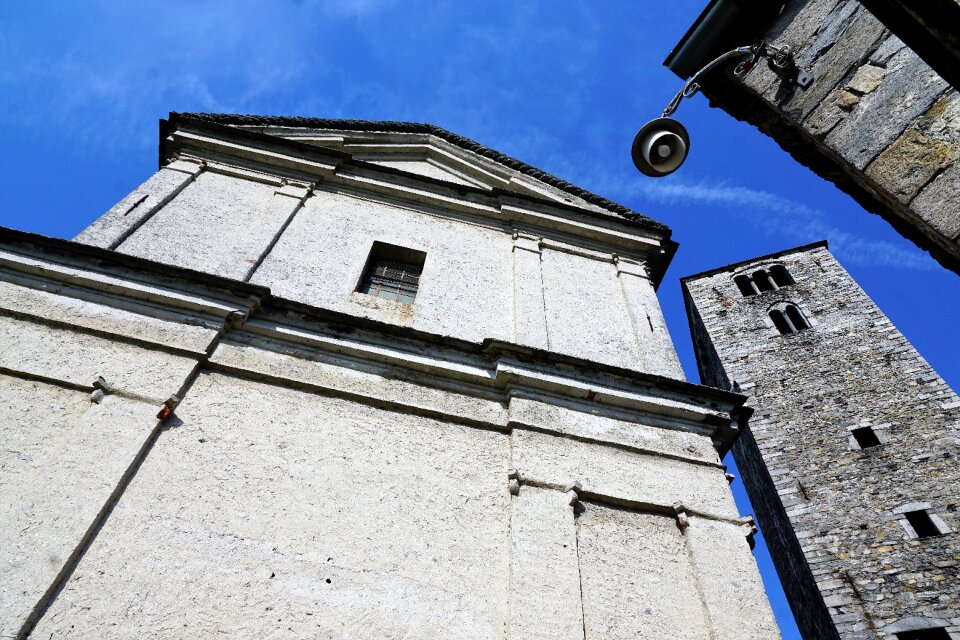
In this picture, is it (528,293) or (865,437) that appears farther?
(865,437)

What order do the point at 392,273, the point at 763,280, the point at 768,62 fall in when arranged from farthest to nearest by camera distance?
the point at 763,280, the point at 392,273, the point at 768,62

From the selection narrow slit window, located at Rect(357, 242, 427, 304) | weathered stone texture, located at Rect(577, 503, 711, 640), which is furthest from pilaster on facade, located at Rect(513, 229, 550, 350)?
weathered stone texture, located at Rect(577, 503, 711, 640)

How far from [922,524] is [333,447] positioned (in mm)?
15433

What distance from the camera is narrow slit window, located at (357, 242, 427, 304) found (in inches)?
267

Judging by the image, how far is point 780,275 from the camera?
2498cm

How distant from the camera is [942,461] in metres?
14.9

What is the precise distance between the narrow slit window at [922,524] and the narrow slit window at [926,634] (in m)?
2.32

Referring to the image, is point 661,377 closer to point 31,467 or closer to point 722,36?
point 722,36

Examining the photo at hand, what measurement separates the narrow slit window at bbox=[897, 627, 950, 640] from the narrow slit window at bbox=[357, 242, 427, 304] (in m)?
13.1

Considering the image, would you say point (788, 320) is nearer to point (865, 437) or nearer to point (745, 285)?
point (745, 285)

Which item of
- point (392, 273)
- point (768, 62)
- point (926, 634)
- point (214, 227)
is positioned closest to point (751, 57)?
point (768, 62)

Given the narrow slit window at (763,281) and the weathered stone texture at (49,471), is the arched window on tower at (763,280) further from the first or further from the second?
the weathered stone texture at (49,471)

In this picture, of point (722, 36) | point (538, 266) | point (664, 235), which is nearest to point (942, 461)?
point (664, 235)

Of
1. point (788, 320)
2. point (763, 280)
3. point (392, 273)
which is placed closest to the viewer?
point (392, 273)
